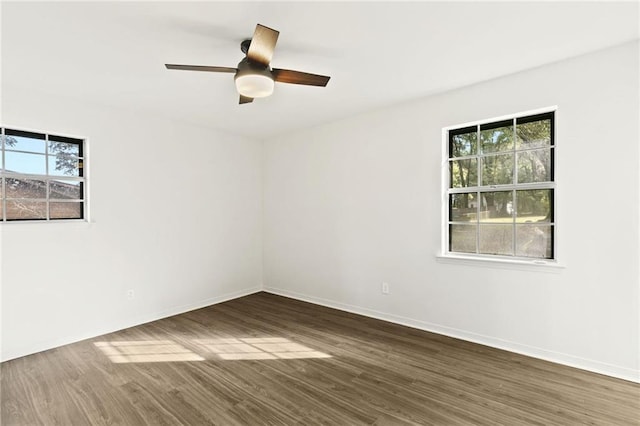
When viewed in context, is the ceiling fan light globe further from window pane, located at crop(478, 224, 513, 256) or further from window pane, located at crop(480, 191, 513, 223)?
window pane, located at crop(478, 224, 513, 256)

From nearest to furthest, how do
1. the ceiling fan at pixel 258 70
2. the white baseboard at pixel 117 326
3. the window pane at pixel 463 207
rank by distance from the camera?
the ceiling fan at pixel 258 70 < the white baseboard at pixel 117 326 < the window pane at pixel 463 207

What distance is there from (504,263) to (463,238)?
1.63 ft

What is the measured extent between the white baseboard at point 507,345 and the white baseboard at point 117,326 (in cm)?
154

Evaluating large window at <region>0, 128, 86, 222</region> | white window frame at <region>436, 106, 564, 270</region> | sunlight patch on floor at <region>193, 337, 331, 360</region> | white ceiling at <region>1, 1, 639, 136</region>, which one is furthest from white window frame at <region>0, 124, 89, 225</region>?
white window frame at <region>436, 106, 564, 270</region>

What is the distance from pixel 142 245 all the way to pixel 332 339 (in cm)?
261

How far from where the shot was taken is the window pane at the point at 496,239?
308cm

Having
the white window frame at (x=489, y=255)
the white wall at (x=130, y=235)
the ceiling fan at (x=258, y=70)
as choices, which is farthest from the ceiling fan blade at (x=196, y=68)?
the white window frame at (x=489, y=255)

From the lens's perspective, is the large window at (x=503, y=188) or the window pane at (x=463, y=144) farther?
the window pane at (x=463, y=144)

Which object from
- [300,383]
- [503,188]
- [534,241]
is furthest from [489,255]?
[300,383]

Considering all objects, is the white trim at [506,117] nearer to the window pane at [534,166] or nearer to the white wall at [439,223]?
the white wall at [439,223]

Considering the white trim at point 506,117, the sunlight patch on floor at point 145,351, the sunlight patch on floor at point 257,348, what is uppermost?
the white trim at point 506,117

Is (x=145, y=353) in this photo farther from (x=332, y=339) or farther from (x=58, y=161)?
(x=58, y=161)

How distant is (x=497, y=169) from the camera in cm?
315

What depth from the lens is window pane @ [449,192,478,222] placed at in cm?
331
